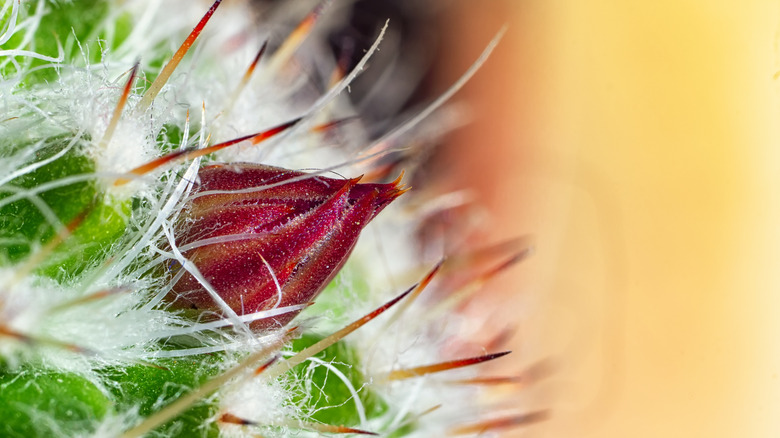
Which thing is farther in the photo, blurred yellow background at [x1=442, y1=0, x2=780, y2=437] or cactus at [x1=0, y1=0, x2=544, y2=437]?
blurred yellow background at [x1=442, y1=0, x2=780, y2=437]

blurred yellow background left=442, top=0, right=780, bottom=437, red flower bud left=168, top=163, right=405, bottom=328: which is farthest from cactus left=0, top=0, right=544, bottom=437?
blurred yellow background left=442, top=0, right=780, bottom=437

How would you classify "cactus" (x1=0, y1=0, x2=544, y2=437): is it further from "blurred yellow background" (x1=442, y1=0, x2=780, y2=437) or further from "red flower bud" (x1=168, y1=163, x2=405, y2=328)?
"blurred yellow background" (x1=442, y1=0, x2=780, y2=437)

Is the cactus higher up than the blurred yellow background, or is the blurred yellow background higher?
the blurred yellow background

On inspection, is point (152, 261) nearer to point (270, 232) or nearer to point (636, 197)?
point (270, 232)

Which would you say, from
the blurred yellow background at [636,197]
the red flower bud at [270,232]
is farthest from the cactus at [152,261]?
the blurred yellow background at [636,197]


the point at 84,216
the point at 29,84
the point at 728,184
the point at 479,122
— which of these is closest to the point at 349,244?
the point at 84,216

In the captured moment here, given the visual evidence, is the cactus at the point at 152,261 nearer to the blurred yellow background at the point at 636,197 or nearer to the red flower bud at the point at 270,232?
the red flower bud at the point at 270,232
